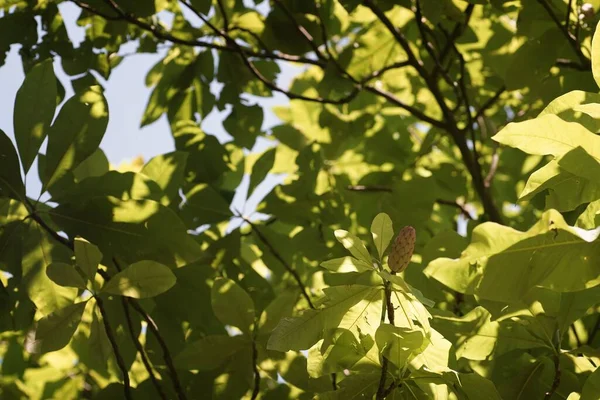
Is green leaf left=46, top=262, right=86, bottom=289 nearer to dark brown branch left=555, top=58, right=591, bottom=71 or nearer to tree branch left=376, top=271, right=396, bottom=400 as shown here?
tree branch left=376, top=271, right=396, bottom=400

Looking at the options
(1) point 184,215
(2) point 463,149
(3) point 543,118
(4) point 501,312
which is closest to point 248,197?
(1) point 184,215

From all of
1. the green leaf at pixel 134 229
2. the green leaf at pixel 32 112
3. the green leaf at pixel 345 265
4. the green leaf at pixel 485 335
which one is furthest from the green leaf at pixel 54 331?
the green leaf at pixel 485 335

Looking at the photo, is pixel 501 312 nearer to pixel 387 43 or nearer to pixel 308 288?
pixel 308 288

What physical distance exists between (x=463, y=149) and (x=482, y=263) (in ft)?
3.82

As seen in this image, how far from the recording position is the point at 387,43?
2.04m

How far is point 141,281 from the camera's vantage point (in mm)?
1017

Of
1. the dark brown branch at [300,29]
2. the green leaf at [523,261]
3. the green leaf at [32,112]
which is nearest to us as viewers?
the green leaf at [523,261]

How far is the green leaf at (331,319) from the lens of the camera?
87 cm

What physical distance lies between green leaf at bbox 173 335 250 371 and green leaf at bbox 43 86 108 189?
15.5 inches

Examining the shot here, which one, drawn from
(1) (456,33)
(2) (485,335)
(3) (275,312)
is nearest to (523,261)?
(2) (485,335)

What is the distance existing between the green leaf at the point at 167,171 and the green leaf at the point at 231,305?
34 cm

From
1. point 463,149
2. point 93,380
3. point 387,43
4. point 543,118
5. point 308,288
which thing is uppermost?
point 387,43

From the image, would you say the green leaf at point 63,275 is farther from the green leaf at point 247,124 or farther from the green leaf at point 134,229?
the green leaf at point 247,124

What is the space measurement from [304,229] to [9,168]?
780 mm
